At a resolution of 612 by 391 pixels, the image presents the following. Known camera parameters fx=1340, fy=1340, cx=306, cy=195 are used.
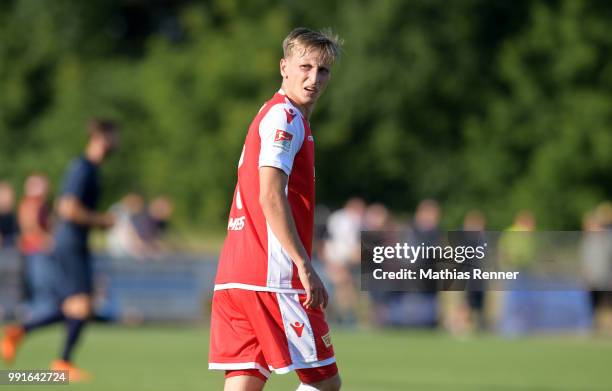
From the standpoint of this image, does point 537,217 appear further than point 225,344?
Yes

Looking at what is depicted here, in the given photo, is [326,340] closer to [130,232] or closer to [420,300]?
[420,300]

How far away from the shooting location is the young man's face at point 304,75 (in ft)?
21.4

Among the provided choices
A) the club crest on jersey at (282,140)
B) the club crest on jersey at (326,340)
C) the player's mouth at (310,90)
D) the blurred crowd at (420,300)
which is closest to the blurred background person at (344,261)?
the blurred crowd at (420,300)

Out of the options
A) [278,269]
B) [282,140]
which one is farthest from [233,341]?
[282,140]

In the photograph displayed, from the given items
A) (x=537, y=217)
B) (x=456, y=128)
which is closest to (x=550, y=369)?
(x=537, y=217)

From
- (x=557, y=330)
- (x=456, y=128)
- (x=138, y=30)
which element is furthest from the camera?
(x=138, y=30)

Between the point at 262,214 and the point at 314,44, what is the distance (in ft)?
2.84

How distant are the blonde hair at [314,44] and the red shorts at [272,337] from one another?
3.86ft

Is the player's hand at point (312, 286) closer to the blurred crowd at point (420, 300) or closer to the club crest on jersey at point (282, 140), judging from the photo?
the club crest on jersey at point (282, 140)

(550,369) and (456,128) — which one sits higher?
(456,128)

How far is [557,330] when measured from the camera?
76.2 feet

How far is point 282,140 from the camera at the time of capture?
21.0 ft

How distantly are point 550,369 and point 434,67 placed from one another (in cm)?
3063

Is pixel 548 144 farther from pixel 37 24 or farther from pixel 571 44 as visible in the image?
pixel 37 24
